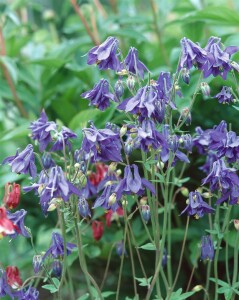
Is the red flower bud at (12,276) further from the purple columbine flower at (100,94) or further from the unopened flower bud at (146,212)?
the purple columbine flower at (100,94)

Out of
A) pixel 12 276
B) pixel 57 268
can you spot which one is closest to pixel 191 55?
pixel 57 268

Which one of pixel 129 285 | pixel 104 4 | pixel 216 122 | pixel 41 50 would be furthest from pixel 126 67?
pixel 104 4

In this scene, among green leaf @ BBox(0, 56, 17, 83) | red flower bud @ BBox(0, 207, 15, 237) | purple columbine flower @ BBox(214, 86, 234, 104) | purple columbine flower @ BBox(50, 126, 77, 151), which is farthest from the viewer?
green leaf @ BBox(0, 56, 17, 83)

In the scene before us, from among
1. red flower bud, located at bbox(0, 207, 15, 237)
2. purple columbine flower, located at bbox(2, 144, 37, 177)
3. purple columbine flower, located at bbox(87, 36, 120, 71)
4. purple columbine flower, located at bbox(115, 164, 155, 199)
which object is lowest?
purple columbine flower, located at bbox(115, 164, 155, 199)

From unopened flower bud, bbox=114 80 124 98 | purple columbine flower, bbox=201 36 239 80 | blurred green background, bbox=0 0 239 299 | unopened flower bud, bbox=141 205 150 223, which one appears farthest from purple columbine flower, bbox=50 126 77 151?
blurred green background, bbox=0 0 239 299

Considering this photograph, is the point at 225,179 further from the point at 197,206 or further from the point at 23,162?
the point at 23,162

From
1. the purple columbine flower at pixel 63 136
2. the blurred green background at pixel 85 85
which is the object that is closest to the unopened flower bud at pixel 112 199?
the purple columbine flower at pixel 63 136

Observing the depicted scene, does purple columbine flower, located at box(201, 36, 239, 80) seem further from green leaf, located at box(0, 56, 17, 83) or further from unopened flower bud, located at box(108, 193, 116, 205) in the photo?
green leaf, located at box(0, 56, 17, 83)

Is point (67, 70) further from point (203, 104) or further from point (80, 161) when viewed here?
point (80, 161)
